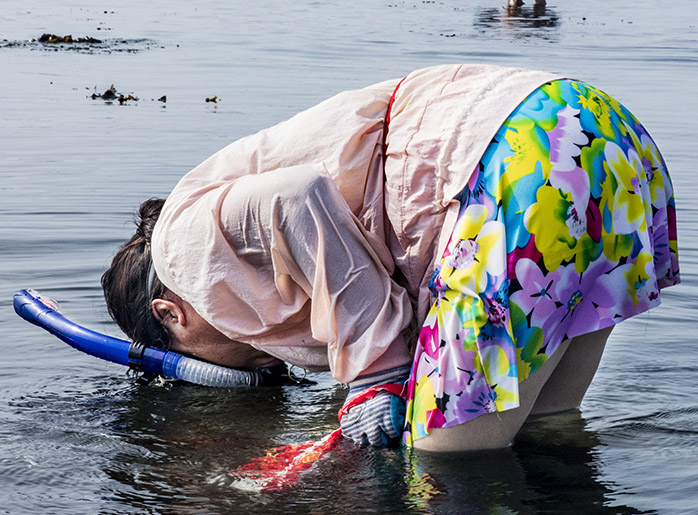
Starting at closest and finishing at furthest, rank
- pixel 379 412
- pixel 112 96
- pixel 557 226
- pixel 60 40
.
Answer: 1. pixel 557 226
2. pixel 379 412
3. pixel 112 96
4. pixel 60 40

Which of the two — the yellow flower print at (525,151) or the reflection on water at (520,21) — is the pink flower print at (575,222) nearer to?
the yellow flower print at (525,151)

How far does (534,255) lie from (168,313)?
4.45ft

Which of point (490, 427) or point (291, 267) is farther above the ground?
point (291, 267)

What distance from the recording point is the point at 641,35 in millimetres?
20109

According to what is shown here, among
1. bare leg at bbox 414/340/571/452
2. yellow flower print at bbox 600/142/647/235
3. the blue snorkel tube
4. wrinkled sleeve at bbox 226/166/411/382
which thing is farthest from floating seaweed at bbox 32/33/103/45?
yellow flower print at bbox 600/142/647/235

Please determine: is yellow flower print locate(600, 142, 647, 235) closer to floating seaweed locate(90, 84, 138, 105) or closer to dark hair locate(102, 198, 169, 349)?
dark hair locate(102, 198, 169, 349)

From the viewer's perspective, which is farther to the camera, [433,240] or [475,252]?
[433,240]

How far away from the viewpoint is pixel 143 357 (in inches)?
143

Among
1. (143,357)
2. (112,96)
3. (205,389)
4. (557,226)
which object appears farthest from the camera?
(112,96)

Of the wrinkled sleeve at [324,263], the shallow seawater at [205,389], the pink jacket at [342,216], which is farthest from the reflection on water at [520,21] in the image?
the wrinkled sleeve at [324,263]

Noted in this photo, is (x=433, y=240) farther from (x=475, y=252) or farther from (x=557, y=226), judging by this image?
(x=557, y=226)

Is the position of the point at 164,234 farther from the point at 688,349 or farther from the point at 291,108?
the point at 291,108

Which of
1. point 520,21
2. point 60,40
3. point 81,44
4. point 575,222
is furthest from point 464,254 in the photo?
point 520,21

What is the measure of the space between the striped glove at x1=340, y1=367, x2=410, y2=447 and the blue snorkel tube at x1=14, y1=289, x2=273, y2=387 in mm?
707
